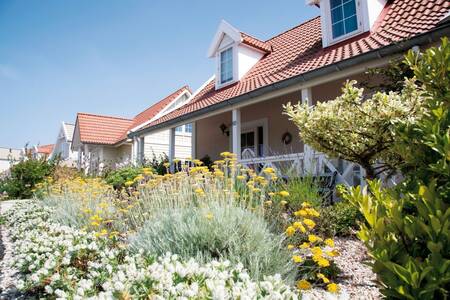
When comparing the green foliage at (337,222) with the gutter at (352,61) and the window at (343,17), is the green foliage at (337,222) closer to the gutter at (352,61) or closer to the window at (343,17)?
the gutter at (352,61)

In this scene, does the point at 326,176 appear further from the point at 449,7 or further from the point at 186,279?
the point at 186,279

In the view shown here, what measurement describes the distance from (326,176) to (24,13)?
12.3 meters

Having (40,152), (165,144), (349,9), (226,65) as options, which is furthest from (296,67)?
(40,152)

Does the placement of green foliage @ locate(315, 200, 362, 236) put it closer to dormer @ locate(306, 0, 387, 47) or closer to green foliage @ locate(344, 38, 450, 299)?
green foliage @ locate(344, 38, 450, 299)

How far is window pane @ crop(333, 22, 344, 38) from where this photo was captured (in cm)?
813

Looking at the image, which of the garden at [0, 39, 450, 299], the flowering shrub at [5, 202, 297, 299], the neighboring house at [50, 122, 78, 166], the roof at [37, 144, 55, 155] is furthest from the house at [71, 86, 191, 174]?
the roof at [37, 144, 55, 155]

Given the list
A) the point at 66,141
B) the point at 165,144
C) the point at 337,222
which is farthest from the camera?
the point at 66,141

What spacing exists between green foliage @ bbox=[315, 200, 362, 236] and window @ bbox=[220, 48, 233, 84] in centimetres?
807

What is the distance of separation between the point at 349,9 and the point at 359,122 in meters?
5.91

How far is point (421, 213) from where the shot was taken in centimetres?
112

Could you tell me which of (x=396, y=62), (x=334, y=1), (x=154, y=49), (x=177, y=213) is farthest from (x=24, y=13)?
(x=396, y=62)

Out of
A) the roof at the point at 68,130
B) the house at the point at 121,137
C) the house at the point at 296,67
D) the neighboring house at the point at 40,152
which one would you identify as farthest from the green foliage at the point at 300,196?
the roof at the point at 68,130

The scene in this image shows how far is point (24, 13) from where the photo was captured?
35.7 feet

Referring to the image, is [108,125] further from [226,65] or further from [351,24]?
[351,24]
